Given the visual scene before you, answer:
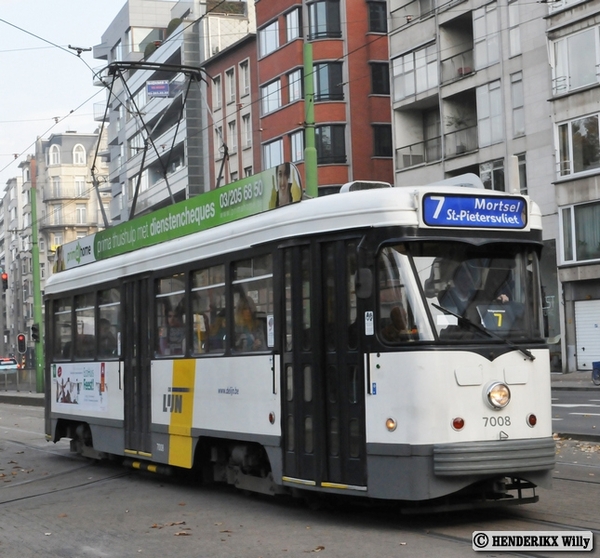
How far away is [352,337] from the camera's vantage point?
31.2 feet

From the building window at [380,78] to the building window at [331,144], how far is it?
2236 millimetres

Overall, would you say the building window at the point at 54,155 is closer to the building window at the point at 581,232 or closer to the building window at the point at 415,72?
the building window at the point at 415,72

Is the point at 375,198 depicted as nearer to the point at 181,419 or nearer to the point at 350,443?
the point at 350,443

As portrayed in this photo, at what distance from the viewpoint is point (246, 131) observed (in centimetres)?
5212

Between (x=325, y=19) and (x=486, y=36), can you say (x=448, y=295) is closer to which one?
(x=486, y=36)

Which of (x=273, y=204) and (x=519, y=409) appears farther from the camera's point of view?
(x=273, y=204)

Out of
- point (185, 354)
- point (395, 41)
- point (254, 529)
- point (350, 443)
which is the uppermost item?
point (395, 41)

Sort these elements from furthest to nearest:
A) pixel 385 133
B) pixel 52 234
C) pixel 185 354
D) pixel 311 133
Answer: pixel 52 234 → pixel 385 133 → pixel 311 133 → pixel 185 354

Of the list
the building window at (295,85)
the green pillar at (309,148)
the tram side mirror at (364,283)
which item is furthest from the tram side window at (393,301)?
the building window at (295,85)

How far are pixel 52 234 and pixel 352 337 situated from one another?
105 metres

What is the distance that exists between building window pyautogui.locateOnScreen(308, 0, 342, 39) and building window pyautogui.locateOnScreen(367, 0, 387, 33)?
1.39 metres

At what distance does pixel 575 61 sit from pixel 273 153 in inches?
630

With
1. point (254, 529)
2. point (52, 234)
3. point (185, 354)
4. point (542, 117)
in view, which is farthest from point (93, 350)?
point (52, 234)

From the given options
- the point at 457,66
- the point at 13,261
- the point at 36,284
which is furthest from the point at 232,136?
the point at 13,261
